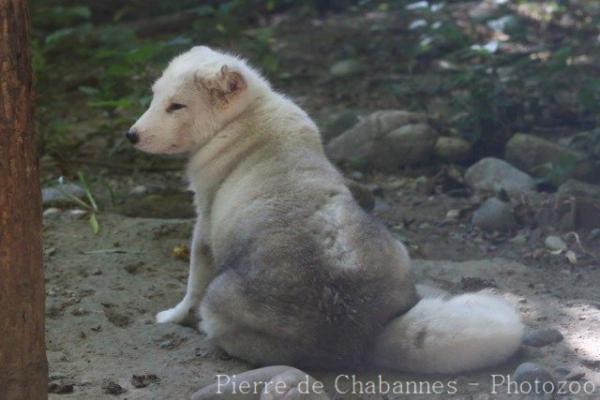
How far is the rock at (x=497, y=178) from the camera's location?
644 centimetres

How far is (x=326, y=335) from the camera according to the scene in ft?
12.5

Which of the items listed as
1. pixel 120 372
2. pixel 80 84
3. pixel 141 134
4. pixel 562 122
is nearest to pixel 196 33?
pixel 80 84

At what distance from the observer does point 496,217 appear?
5.99 meters

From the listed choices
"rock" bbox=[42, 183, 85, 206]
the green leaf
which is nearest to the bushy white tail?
the green leaf

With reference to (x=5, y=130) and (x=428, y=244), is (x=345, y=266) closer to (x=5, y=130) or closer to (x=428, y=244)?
(x=5, y=130)

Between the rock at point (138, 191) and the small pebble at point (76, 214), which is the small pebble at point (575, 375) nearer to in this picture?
the small pebble at point (76, 214)

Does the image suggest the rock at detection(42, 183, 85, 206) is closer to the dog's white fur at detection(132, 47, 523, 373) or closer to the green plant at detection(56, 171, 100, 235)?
the green plant at detection(56, 171, 100, 235)

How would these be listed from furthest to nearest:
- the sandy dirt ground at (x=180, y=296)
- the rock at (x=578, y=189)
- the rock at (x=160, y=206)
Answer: the rock at (x=160, y=206) → the rock at (x=578, y=189) → the sandy dirt ground at (x=180, y=296)

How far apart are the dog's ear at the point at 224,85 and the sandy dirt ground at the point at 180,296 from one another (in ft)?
3.64

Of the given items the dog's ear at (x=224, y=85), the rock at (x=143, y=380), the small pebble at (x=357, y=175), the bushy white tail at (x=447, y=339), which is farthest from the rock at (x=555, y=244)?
the rock at (x=143, y=380)

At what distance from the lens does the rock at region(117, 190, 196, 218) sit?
20.8 feet

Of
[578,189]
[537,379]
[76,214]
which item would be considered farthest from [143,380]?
[578,189]

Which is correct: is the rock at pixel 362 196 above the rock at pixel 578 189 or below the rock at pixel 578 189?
above

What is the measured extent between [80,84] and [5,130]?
6.07m
